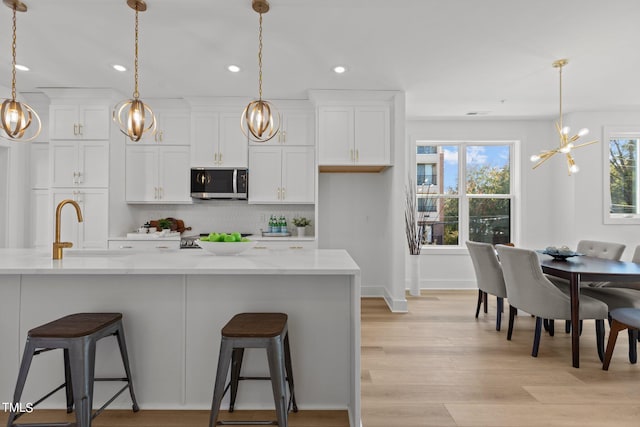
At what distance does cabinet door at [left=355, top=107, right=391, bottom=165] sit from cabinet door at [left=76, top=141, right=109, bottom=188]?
9.89 feet

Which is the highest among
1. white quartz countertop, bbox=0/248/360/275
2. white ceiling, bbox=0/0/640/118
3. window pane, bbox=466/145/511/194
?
white ceiling, bbox=0/0/640/118

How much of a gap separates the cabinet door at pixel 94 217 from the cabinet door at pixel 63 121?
70 centimetres

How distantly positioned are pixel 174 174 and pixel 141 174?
1.37 feet

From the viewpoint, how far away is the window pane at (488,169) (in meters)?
5.72

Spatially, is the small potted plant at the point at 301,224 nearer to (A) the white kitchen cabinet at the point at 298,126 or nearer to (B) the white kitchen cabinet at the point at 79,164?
(A) the white kitchen cabinet at the point at 298,126

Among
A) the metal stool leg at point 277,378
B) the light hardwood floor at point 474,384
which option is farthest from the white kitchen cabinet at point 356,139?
the metal stool leg at point 277,378

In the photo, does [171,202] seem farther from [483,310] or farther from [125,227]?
[483,310]

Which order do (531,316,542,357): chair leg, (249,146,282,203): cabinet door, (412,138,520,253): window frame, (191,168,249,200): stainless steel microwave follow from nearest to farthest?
(531,316,542,357): chair leg
(191,168,249,200): stainless steel microwave
(249,146,282,203): cabinet door
(412,138,520,253): window frame

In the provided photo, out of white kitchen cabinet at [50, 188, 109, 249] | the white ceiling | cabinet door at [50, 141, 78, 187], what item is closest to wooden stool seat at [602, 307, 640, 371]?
the white ceiling

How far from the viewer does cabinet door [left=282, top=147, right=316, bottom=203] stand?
470 centimetres

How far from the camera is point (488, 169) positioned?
18.8 feet

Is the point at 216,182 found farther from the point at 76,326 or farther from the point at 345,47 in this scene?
the point at 76,326

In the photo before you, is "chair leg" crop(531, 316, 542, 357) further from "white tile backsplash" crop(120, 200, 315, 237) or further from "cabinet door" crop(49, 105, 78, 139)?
"cabinet door" crop(49, 105, 78, 139)

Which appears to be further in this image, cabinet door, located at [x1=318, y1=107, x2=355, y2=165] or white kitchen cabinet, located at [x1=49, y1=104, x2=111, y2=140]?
cabinet door, located at [x1=318, y1=107, x2=355, y2=165]
